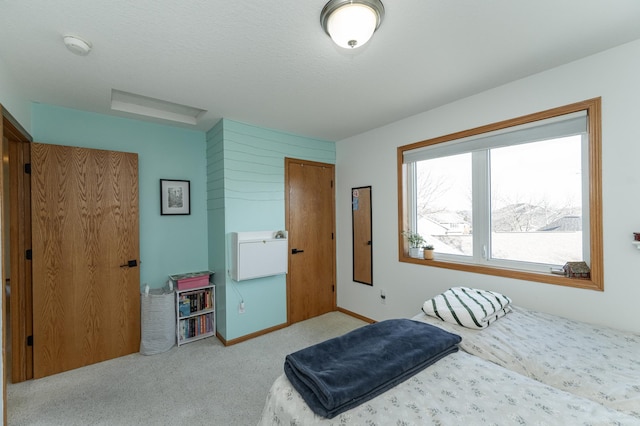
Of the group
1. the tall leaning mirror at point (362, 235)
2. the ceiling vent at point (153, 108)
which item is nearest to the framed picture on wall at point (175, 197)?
the ceiling vent at point (153, 108)

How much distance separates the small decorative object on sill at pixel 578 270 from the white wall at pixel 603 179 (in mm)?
118

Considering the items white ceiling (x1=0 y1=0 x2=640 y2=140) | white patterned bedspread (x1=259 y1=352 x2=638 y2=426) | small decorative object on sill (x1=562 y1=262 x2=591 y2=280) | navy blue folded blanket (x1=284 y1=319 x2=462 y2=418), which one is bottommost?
white patterned bedspread (x1=259 y1=352 x2=638 y2=426)

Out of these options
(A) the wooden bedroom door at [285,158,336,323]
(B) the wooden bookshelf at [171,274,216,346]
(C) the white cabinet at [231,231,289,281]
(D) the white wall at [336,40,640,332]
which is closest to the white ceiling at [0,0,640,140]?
(D) the white wall at [336,40,640,332]

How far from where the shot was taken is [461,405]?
3.65 ft

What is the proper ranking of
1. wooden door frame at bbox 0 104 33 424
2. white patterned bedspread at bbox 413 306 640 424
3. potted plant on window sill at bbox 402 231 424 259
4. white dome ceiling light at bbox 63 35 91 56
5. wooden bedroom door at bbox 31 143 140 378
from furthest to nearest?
potted plant on window sill at bbox 402 231 424 259
wooden bedroom door at bbox 31 143 140 378
wooden door frame at bbox 0 104 33 424
white dome ceiling light at bbox 63 35 91 56
white patterned bedspread at bbox 413 306 640 424

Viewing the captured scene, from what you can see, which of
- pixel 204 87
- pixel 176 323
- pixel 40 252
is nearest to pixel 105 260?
pixel 40 252

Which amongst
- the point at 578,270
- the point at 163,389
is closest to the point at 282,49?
the point at 578,270

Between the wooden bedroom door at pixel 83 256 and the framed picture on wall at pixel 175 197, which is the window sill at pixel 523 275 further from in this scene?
the wooden bedroom door at pixel 83 256

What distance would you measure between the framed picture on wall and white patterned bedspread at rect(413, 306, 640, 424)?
2.88 metres

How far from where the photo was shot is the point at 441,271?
9.07 feet

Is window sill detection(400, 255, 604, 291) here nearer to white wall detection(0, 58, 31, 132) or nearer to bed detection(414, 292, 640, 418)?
bed detection(414, 292, 640, 418)

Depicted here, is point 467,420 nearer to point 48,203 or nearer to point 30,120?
point 48,203

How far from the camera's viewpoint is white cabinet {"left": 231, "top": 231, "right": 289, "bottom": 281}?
2.94m

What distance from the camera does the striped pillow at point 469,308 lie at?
183 centimetres
